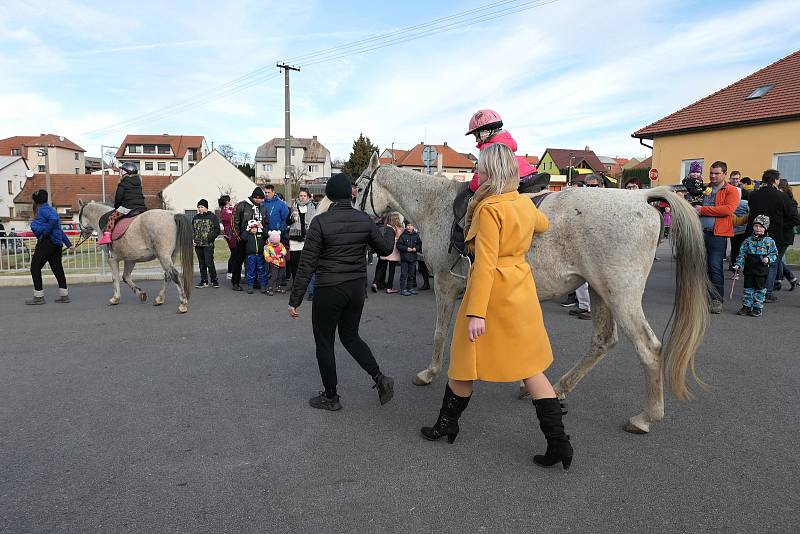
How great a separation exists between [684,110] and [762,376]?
73.0 ft

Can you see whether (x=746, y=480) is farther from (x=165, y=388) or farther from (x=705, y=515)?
(x=165, y=388)

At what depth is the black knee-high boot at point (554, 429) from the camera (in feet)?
9.77

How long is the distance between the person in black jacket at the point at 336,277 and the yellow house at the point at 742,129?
69.1 ft

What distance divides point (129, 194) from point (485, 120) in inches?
278

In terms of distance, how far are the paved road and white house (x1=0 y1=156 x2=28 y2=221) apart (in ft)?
248

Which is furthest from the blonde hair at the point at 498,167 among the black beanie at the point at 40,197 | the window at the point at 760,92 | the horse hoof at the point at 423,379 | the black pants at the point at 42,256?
the window at the point at 760,92

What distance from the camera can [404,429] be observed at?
375 centimetres

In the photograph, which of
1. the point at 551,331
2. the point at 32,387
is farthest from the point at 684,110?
the point at 32,387

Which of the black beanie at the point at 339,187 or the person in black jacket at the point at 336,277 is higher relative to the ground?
the black beanie at the point at 339,187

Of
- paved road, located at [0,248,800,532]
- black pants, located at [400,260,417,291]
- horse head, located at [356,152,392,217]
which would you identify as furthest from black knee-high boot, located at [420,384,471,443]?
black pants, located at [400,260,417,291]

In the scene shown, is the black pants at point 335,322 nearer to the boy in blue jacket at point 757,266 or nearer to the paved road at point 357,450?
the paved road at point 357,450

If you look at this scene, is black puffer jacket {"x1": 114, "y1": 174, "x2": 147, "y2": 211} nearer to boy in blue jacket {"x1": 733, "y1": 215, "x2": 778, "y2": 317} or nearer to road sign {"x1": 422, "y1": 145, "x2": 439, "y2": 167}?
road sign {"x1": 422, "y1": 145, "x2": 439, "y2": 167}

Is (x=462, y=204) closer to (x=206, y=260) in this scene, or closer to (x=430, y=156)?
(x=206, y=260)

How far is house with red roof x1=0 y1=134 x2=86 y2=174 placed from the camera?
85.9 meters
